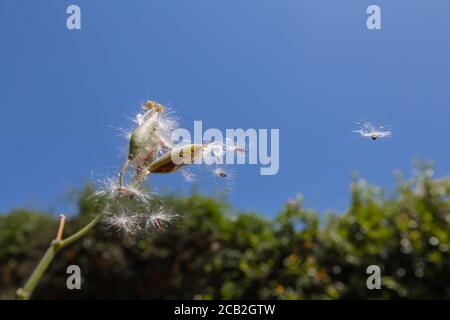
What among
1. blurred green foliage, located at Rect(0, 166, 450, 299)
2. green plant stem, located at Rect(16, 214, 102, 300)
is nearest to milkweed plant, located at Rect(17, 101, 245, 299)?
green plant stem, located at Rect(16, 214, 102, 300)

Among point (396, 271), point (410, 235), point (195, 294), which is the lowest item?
point (195, 294)

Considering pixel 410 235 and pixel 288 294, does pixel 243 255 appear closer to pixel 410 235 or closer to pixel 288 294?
pixel 288 294

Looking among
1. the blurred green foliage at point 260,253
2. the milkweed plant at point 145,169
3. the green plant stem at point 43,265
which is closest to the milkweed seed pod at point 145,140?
the milkweed plant at point 145,169

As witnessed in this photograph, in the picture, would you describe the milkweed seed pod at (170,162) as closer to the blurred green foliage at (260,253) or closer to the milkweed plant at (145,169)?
the milkweed plant at (145,169)

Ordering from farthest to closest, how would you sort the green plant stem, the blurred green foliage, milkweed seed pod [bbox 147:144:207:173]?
the blurred green foliage, milkweed seed pod [bbox 147:144:207:173], the green plant stem

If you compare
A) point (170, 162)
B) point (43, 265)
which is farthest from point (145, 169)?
point (43, 265)

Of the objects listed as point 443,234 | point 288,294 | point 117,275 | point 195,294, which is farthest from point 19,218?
point 443,234

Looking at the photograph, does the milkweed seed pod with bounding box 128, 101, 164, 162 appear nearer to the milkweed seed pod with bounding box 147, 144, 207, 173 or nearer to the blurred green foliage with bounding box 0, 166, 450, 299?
the milkweed seed pod with bounding box 147, 144, 207, 173
